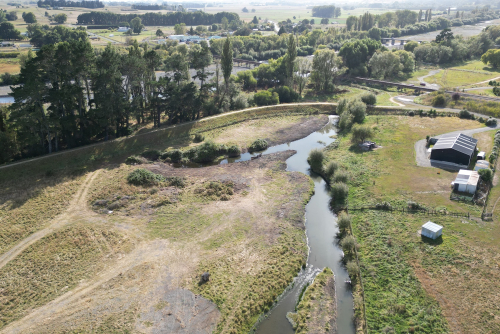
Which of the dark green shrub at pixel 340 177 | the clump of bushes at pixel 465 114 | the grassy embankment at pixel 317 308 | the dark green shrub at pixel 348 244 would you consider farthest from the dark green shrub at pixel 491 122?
the grassy embankment at pixel 317 308

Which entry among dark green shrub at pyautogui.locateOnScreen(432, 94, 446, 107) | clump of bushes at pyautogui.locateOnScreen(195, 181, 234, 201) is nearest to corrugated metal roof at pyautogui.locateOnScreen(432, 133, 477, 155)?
dark green shrub at pyautogui.locateOnScreen(432, 94, 446, 107)

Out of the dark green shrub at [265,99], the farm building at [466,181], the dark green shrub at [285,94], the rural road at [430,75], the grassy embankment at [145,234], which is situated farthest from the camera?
the rural road at [430,75]

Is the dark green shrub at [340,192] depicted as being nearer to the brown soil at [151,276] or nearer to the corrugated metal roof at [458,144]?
the brown soil at [151,276]

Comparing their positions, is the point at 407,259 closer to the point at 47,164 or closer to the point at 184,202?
the point at 184,202

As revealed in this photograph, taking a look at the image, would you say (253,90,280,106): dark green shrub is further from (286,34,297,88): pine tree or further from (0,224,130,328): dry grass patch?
(0,224,130,328): dry grass patch

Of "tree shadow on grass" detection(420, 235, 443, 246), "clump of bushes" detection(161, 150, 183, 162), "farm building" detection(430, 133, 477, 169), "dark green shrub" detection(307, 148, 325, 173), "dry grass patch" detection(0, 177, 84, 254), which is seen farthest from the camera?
"clump of bushes" detection(161, 150, 183, 162)

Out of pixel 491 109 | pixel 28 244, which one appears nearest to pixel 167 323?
pixel 28 244

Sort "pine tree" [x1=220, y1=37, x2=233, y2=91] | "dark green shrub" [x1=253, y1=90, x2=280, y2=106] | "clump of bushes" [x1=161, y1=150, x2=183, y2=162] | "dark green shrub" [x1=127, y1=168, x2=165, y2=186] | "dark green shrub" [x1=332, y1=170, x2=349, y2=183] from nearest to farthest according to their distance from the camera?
"dark green shrub" [x1=127, y1=168, x2=165, y2=186], "dark green shrub" [x1=332, y1=170, x2=349, y2=183], "clump of bushes" [x1=161, y1=150, x2=183, y2=162], "pine tree" [x1=220, y1=37, x2=233, y2=91], "dark green shrub" [x1=253, y1=90, x2=280, y2=106]
